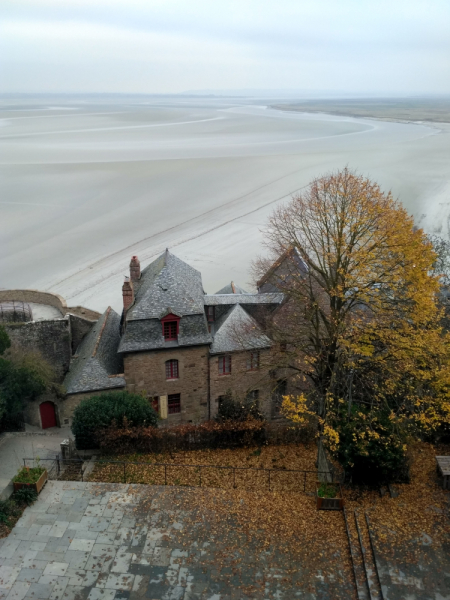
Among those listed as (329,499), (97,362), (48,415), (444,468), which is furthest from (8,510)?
(444,468)

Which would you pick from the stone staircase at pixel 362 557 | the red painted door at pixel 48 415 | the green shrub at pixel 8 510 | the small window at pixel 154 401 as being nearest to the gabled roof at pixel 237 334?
the small window at pixel 154 401

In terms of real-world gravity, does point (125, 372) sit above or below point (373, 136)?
below

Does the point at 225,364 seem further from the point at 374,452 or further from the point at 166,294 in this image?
the point at 374,452

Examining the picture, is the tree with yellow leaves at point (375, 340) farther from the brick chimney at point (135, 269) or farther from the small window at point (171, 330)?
the brick chimney at point (135, 269)

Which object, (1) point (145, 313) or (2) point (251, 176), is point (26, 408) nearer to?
(1) point (145, 313)

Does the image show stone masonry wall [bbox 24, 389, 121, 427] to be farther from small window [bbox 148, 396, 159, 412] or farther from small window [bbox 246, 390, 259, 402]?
small window [bbox 246, 390, 259, 402]

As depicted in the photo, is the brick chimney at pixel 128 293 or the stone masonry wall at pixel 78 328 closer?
the brick chimney at pixel 128 293

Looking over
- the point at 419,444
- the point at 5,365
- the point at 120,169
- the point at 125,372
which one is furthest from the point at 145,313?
the point at 120,169
